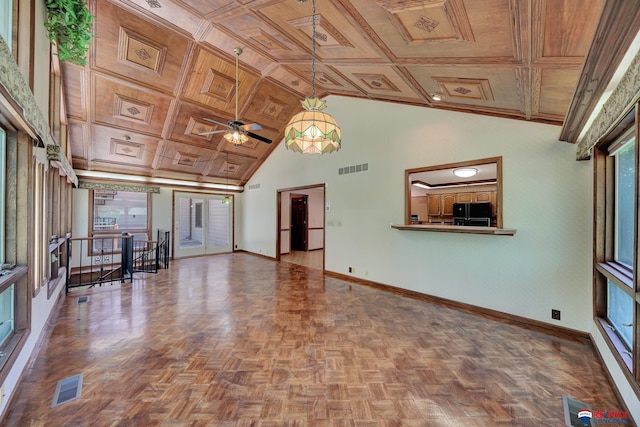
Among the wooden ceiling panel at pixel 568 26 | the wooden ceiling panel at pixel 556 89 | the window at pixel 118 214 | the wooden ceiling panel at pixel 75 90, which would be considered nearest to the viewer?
the wooden ceiling panel at pixel 568 26

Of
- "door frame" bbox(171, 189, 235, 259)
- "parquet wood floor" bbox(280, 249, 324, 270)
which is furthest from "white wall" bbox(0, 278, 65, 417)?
"parquet wood floor" bbox(280, 249, 324, 270)

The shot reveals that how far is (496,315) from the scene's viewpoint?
3.64 metres

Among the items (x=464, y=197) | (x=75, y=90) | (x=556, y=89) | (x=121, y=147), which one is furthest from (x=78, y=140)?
(x=464, y=197)

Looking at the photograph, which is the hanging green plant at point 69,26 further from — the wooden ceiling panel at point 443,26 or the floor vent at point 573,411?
the floor vent at point 573,411

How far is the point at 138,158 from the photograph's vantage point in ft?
22.2

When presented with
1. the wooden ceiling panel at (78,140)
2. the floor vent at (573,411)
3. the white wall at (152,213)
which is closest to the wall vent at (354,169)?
the floor vent at (573,411)

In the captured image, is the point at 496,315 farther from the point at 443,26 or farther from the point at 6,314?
the point at 6,314

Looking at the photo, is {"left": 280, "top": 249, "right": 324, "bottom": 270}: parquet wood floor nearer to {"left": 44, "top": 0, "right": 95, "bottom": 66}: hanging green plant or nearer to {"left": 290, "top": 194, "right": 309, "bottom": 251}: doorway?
{"left": 290, "top": 194, "right": 309, "bottom": 251}: doorway

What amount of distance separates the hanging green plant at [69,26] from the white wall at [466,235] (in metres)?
4.28

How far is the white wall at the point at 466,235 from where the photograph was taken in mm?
3145

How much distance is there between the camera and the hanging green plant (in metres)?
2.55

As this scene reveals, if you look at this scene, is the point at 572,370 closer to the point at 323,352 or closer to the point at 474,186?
the point at 323,352

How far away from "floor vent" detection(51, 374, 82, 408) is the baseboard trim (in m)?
4.28

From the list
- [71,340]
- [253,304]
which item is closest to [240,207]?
[253,304]
